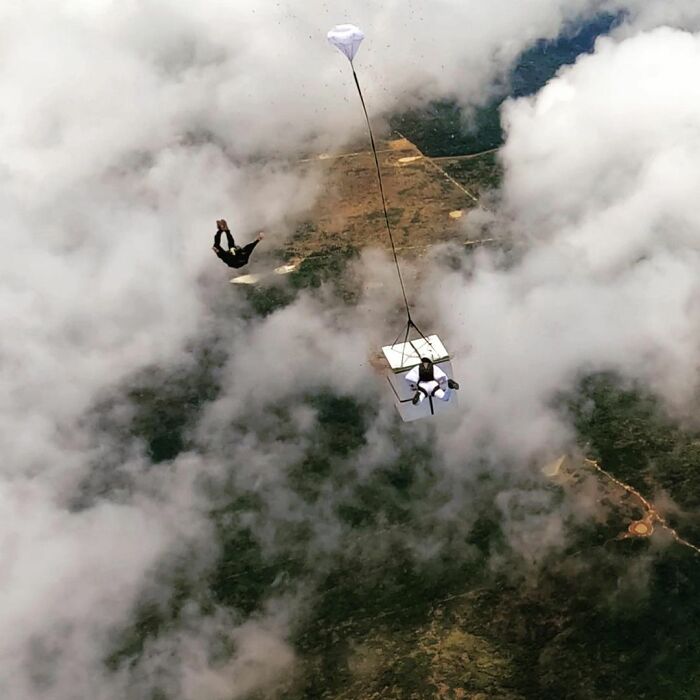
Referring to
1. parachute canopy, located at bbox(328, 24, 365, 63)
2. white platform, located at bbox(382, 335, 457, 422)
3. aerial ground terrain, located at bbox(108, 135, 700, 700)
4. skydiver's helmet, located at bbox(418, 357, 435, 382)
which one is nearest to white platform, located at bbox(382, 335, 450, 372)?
white platform, located at bbox(382, 335, 457, 422)

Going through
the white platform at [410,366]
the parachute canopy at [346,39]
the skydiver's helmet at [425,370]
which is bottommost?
the skydiver's helmet at [425,370]

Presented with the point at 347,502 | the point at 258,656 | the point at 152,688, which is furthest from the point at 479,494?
the point at 152,688

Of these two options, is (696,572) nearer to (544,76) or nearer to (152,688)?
(152,688)

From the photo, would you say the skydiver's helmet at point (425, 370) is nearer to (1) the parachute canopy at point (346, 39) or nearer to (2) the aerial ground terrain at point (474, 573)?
(1) the parachute canopy at point (346, 39)

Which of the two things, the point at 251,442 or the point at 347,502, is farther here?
the point at 251,442

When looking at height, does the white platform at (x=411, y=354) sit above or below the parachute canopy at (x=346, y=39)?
below

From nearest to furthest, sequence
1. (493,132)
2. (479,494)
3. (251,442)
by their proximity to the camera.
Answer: (479,494)
(251,442)
(493,132)

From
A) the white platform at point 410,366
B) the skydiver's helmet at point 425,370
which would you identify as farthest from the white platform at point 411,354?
the skydiver's helmet at point 425,370
